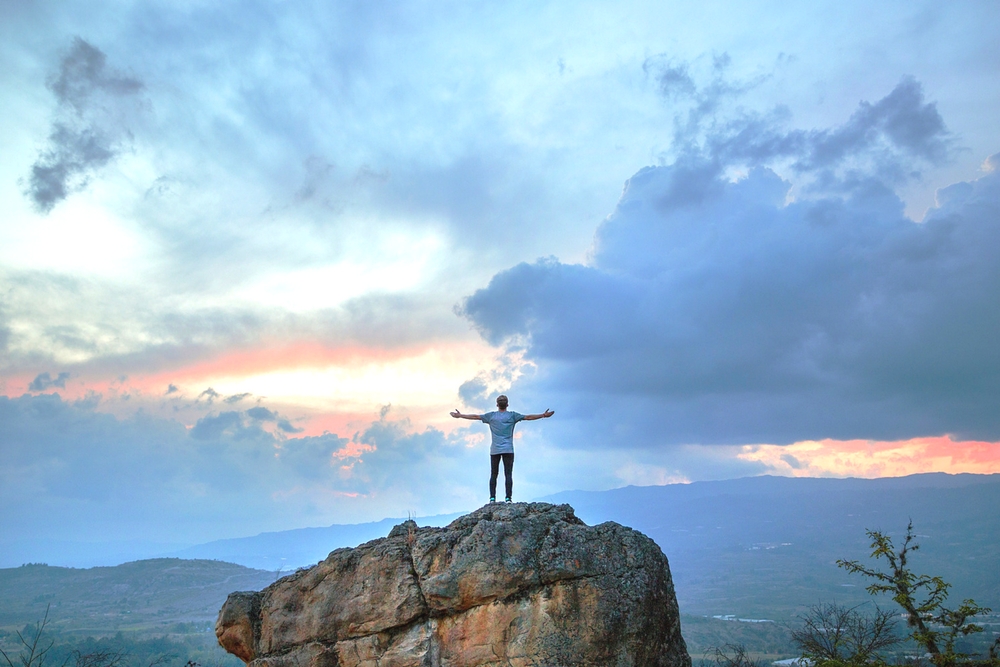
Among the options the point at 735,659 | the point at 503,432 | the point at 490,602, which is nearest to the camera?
the point at 490,602

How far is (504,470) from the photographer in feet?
70.0

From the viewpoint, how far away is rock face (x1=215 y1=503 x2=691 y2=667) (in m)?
15.8

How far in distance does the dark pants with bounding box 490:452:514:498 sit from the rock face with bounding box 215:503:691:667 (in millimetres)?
2901

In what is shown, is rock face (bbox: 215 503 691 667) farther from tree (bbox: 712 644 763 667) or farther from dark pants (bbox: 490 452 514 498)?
tree (bbox: 712 644 763 667)

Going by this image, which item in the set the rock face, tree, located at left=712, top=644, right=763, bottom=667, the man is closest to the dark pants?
the man

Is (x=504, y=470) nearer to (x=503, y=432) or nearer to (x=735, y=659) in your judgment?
(x=503, y=432)

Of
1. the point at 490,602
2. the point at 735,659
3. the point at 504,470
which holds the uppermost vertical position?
the point at 504,470

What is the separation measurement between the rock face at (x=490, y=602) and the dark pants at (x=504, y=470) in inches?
114

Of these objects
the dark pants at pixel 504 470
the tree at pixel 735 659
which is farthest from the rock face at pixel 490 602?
the tree at pixel 735 659

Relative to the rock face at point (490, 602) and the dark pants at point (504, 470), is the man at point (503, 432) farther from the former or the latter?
the rock face at point (490, 602)

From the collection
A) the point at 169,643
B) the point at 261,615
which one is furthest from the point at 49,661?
the point at 261,615

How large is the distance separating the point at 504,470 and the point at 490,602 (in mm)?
5507

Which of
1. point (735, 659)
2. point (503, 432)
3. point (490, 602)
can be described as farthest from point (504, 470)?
point (735, 659)

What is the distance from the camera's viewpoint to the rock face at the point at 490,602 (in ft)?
51.8
